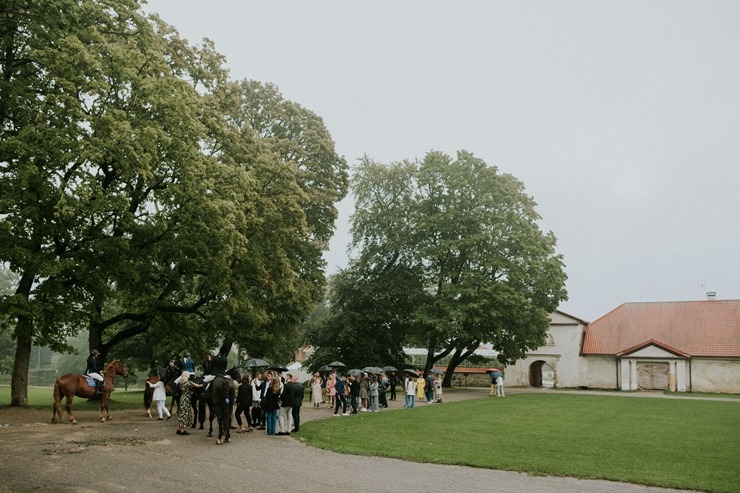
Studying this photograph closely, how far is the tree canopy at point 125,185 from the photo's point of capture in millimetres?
19219

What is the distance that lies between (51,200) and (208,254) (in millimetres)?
5958

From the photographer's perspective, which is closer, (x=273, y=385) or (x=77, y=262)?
(x=273, y=385)

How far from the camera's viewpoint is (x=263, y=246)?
27156 millimetres

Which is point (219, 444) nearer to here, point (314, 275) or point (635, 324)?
point (314, 275)

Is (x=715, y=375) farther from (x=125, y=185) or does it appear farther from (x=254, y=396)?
(x=125, y=185)

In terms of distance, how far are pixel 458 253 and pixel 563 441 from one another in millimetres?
27394

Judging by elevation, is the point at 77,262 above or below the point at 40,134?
below

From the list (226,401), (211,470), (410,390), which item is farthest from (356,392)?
(211,470)

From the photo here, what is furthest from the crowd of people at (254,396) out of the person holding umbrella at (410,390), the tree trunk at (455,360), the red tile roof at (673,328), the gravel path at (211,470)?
the red tile roof at (673,328)

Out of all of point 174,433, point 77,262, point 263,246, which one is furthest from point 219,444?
point 263,246

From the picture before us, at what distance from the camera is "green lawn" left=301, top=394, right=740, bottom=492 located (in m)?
12.4

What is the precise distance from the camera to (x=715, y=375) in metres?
47.3

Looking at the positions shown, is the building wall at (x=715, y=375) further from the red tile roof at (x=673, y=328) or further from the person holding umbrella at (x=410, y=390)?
the person holding umbrella at (x=410, y=390)

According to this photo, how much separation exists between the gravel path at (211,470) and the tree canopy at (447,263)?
27.1m
